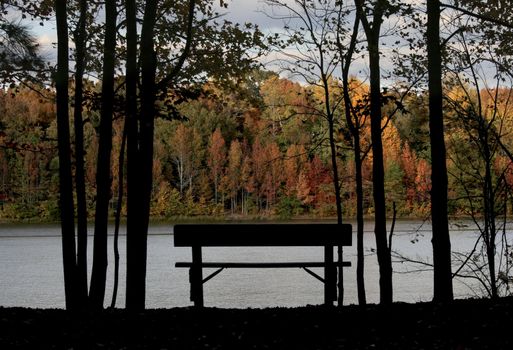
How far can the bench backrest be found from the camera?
8250 millimetres

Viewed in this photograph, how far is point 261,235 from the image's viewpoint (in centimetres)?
836

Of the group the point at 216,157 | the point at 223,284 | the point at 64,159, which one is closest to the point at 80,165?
the point at 64,159

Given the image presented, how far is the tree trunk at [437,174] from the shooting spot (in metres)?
8.22

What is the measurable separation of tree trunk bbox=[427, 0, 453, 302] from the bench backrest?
0.97 meters

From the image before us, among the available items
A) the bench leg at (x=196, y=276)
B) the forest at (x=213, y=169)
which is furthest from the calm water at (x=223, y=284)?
the forest at (x=213, y=169)

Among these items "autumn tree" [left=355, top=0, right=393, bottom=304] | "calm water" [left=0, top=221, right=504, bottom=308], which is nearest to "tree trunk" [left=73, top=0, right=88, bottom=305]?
"autumn tree" [left=355, top=0, right=393, bottom=304]

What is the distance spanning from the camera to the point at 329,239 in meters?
8.38

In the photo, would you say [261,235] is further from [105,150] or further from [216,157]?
[216,157]

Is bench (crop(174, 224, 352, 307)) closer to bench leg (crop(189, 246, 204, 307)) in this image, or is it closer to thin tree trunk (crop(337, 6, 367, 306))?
bench leg (crop(189, 246, 204, 307))

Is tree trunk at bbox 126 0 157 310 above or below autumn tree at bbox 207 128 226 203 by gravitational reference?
below

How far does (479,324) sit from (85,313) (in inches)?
130

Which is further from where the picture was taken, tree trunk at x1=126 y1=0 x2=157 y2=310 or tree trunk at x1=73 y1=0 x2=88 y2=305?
tree trunk at x1=73 y1=0 x2=88 y2=305

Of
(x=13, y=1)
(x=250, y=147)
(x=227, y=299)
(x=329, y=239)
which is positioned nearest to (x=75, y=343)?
(x=329, y=239)

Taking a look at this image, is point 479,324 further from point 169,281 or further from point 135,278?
point 169,281
